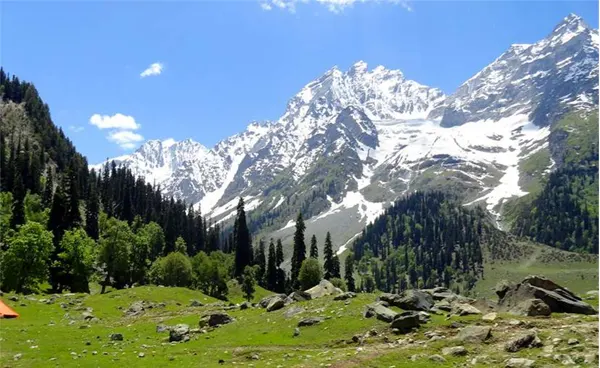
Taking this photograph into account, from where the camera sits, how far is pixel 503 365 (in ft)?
89.2

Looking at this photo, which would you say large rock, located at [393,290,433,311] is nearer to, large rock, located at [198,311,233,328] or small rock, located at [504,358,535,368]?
large rock, located at [198,311,233,328]

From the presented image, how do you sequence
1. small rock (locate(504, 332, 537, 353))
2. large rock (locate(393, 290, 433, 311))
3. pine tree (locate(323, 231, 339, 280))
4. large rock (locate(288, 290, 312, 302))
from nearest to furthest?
small rock (locate(504, 332, 537, 353)) < large rock (locate(393, 290, 433, 311)) < large rock (locate(288, 290, 312, 302)) < pine tree (locate(323, 231, 339, 280))

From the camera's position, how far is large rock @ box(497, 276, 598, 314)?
41938mm

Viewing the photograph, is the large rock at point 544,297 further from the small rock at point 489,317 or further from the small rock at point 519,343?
the small rock at point 519,343

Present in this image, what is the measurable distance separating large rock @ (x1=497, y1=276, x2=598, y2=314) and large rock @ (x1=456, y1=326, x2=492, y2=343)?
11284mm

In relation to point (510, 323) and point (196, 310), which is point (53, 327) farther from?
point (510, 323)

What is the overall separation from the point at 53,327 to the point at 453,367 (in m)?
38.8

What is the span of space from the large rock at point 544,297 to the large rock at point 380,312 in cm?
1020

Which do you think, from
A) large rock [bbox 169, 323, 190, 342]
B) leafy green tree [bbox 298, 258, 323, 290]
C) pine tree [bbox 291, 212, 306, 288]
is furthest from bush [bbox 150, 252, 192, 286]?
Answer: large rock [bbox 169, 323, 190, 342]

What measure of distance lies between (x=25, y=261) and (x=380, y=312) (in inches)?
2675

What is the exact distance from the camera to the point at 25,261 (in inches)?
3413

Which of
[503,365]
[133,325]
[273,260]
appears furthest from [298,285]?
[503,365]

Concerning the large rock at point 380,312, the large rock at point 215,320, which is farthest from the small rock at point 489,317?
the large rock at point 215,320

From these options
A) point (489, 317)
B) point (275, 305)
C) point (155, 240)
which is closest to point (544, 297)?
point (489, 317)
